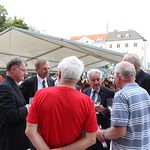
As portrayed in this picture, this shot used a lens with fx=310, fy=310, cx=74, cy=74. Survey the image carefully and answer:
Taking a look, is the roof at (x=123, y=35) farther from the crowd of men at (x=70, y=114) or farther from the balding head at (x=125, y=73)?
the balding head at (x=125, y=73)

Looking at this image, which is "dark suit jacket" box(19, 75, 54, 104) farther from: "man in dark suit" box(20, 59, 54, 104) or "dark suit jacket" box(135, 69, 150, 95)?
"dark suit jacket" box(135, 69, 150, 95)

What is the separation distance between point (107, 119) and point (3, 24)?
2863 cm

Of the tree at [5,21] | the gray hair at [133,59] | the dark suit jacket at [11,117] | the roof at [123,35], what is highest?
the roof at [123,35]

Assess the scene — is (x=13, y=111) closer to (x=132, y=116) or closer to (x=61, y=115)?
(x=61, y=115)

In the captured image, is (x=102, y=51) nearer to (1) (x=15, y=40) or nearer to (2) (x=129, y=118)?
(1) (x=15, y=40)

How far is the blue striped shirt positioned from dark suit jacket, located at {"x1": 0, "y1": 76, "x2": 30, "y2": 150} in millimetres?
1125

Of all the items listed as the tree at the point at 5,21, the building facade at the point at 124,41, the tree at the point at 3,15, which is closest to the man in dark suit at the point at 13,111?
the tree at the point at 5,21

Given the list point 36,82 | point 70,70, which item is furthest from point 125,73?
point 36,82

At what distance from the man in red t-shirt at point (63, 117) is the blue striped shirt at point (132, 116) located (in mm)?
381

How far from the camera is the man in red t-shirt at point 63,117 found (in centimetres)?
255

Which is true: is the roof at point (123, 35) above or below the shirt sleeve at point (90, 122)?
above

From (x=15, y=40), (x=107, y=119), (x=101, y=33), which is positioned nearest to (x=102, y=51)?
(x=15, y=40)

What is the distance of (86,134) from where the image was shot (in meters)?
2.64

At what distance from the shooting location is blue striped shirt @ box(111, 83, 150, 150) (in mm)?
2920
